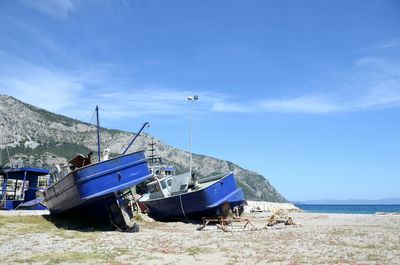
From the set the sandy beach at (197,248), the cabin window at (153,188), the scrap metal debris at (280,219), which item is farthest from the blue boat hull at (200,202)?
the sandy beach at (197,248)

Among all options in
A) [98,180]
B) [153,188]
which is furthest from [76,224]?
[153,188]

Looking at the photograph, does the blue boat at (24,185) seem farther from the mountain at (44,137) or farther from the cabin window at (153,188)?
the mountain at (44,137)

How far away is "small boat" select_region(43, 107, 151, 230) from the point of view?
22.2 m

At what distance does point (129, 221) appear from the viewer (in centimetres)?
2295

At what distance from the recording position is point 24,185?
39.4 m

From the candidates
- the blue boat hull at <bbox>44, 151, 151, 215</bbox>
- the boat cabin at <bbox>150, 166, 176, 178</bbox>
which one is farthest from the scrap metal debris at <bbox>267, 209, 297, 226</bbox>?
the boat cabin at <bbox>150, 166, 176, 178</bbox>

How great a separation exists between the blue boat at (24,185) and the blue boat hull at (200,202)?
13.4 meters

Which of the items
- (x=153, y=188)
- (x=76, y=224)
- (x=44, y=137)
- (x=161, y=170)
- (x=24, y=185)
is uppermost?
(x=44, y=137)

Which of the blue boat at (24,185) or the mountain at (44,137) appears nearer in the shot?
the blue boat at (24,185)

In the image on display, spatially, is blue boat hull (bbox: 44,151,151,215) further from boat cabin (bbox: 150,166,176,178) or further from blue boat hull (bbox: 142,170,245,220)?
boat cabin (bbox: 150,166,176,178)

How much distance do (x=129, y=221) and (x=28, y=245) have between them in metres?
7.03

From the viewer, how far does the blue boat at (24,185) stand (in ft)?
125

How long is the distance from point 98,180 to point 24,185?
66.9 ft

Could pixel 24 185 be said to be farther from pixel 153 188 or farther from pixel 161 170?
pixel 153 188
